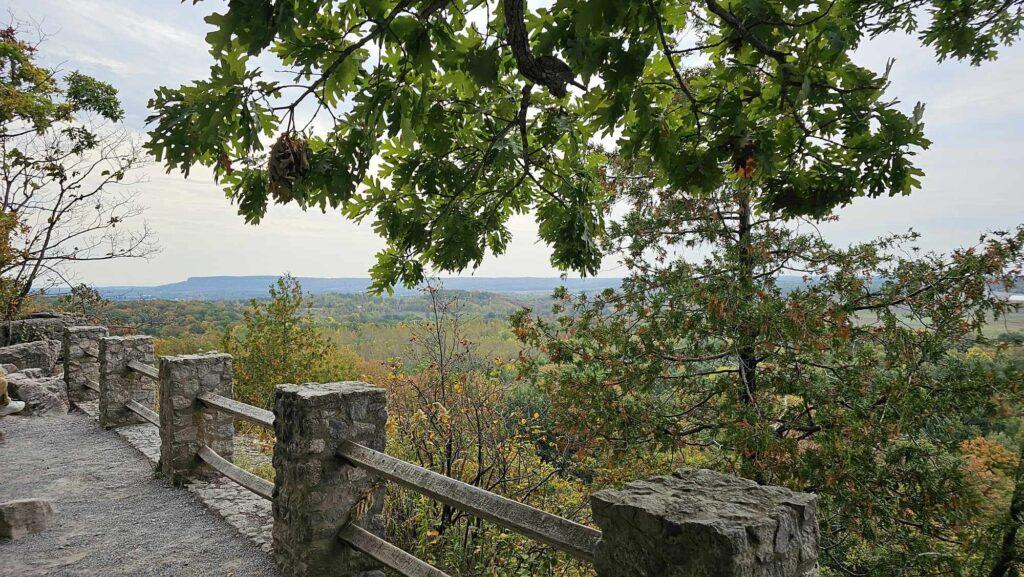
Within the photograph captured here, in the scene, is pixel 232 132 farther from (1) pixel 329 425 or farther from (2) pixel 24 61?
(2) pixel 24 61

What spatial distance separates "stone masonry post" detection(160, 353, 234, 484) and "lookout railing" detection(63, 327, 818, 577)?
0.01 meters

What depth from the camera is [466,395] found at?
18.5ft

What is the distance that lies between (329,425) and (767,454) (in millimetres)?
4215

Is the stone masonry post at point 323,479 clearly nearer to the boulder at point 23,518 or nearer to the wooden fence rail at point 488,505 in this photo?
the wooden fence rail at point 488,505

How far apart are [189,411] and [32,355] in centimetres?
774

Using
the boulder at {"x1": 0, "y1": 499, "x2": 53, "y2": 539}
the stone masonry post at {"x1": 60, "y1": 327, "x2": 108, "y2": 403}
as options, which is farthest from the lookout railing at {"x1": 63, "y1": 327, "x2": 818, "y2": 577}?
the stone masonry post at {"x1": 60, "y1": 327, "x2": 108, "y2": 403}

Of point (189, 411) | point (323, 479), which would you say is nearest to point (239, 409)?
point (189, 411)

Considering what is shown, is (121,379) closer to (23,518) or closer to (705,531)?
(23,518)

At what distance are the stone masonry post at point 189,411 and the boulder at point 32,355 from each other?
283 inches

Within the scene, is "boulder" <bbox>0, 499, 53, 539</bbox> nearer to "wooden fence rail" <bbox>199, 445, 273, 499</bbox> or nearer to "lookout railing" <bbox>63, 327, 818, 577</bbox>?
"lookout railing" <bbox>63, 327, 818, 577</bbox>

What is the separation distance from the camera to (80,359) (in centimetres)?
890

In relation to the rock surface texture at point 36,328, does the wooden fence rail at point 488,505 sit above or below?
below

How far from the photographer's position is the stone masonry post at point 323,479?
3354 millimetres

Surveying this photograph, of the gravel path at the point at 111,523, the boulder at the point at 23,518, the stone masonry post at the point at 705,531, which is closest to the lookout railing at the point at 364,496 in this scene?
the stone masonry post at the point at 705,531
